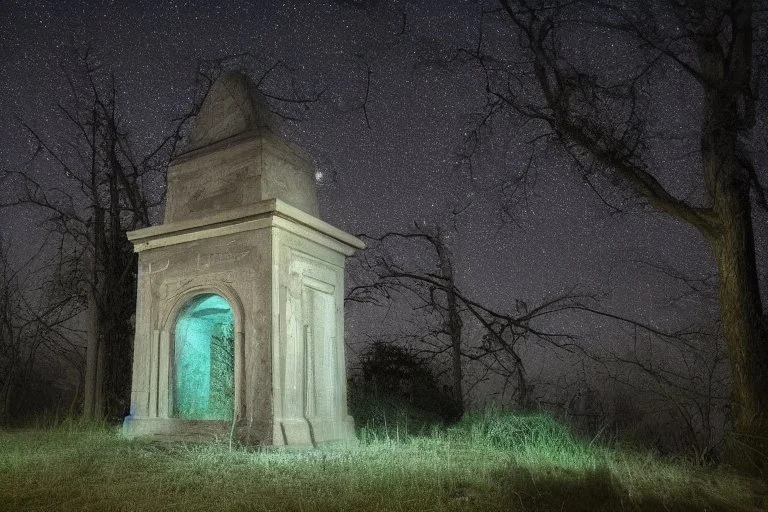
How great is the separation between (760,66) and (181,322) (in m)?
8.96

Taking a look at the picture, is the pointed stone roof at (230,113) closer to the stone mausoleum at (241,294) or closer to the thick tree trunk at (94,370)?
the stone mausoleum at (241,294)

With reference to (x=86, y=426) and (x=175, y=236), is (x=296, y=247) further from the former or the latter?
(x=86, y=426)

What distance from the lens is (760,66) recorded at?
363 inches

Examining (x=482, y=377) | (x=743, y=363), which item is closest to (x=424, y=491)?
(x=743, y=363)

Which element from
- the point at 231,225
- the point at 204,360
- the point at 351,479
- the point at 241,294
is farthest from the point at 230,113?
the point at 351,479

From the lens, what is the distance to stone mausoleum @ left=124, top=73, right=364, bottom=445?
8516 mm

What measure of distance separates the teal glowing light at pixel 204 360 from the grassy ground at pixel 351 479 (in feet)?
5.18

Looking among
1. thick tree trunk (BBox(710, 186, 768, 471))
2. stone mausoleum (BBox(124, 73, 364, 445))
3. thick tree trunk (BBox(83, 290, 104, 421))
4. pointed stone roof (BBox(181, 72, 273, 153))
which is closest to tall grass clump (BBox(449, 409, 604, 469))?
thick tree trunk (BBox(710, 186, 768, 471))

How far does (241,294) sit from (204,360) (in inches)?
96.9

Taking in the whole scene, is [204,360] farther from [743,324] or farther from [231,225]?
[743,324]

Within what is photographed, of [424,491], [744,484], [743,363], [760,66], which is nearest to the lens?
[424,491]

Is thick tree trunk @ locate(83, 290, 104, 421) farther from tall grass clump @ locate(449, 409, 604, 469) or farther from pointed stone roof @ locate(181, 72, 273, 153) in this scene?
tall grass clump @ locate(449, 409, 604, 469)

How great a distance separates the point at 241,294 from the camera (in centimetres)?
883

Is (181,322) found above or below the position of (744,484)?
above
